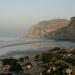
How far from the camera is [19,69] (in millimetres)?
12867

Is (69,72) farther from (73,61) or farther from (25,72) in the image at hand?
(73,61)

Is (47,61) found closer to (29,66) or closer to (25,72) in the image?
(29,66)

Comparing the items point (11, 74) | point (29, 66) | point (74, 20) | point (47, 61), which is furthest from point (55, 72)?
point (74, 20)

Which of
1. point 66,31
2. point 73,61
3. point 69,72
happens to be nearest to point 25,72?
point 69,72

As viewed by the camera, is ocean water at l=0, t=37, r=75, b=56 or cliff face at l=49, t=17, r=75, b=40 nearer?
ocean water at l=0, t=37, r=75, b=56

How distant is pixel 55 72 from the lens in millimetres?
11148

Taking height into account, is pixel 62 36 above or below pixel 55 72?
below

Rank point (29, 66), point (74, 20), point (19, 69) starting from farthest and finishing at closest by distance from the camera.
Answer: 1. point (74, 20)
2. point (29, 66)
3. point (19, 69)

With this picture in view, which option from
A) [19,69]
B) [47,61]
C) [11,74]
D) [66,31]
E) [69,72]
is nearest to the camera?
[69,72]

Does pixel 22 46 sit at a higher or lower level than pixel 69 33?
higher

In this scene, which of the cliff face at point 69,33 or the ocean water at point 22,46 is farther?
the cliff face at point 69,33

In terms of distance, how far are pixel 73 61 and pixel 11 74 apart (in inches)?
203

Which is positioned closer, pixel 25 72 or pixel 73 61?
pixel 25 72

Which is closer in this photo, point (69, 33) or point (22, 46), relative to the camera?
point (22, 46)
